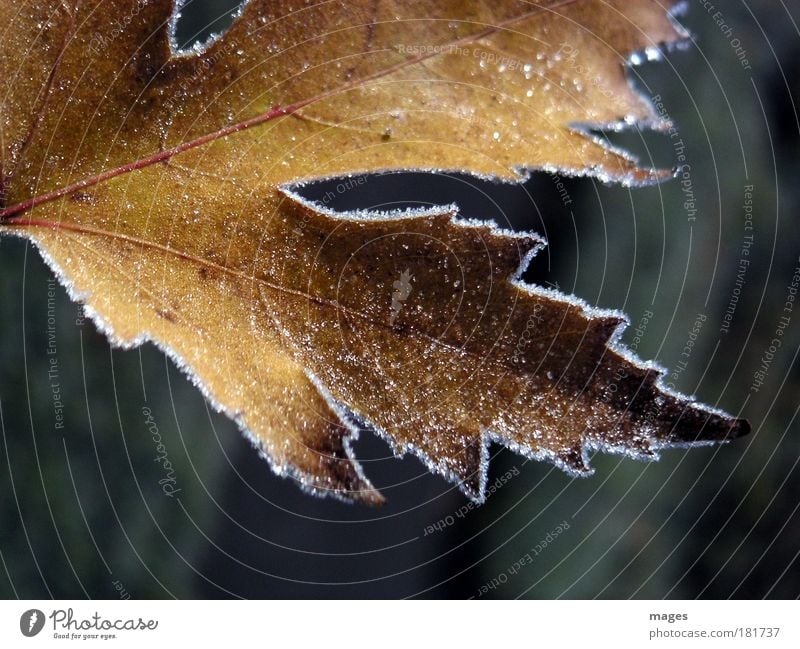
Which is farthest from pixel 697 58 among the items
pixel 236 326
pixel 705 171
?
pixel 236 326

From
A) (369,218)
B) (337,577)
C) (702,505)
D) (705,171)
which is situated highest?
(705,171)

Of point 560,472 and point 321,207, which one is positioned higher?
point 321,207

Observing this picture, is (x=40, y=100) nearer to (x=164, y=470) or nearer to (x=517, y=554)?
(x=164, y=470)
